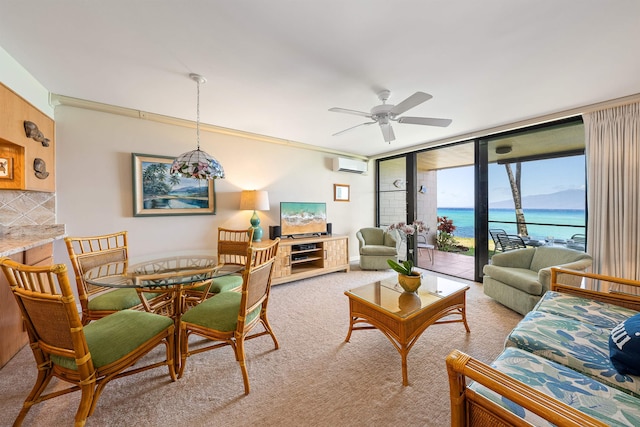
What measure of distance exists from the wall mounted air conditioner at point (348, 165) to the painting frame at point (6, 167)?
404 cm

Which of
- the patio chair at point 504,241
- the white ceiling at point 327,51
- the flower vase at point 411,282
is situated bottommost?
the flower vase at point 411,282

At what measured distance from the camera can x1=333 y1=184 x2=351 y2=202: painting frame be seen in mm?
4832

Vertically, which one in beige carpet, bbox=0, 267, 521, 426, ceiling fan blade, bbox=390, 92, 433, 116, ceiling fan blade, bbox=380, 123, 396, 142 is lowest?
beige carpet, bbox=0, 267, 521, 426

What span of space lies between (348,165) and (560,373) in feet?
13.4

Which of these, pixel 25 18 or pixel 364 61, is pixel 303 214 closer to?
pixel 364 61

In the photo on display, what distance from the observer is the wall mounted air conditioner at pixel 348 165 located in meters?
4.64

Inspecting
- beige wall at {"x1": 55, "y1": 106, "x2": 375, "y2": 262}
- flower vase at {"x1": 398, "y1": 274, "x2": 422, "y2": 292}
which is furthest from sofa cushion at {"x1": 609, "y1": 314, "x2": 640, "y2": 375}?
beige wall at {"x1": 55, "y1": 106, "x2": 375, "y2": 262}

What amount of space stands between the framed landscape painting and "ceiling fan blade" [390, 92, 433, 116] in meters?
2.62

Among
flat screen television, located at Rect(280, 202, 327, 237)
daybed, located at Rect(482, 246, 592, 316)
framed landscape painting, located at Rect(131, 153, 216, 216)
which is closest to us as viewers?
daybed, located at Rect(482, 246, 592, 316)

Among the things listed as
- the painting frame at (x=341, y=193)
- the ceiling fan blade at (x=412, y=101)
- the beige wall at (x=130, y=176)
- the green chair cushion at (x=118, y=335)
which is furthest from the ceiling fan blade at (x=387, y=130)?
the green chair cushion at (x=118, y=335)

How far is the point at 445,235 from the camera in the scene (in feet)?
20.1

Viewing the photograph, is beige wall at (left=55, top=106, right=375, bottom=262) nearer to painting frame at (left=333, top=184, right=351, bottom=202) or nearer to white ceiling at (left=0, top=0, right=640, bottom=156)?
white ceiling at (left=0, top=0, right=640, bottom=156)

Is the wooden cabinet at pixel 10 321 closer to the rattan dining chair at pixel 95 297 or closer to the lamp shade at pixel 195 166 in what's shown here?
the rattan dining chair at pixel 95 297

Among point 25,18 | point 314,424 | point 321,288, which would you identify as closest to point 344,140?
point 321,288
